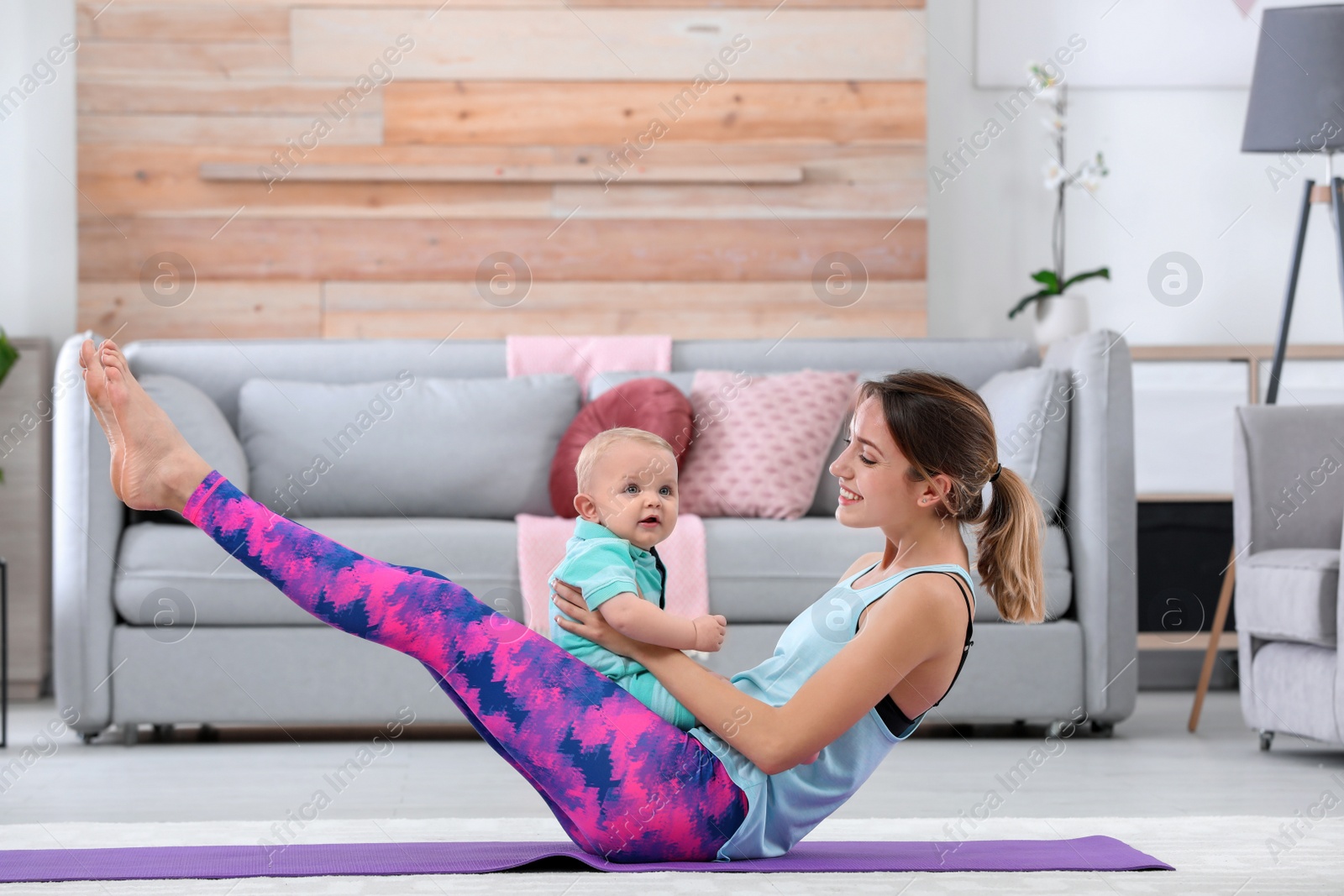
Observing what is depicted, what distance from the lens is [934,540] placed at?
1.35 m

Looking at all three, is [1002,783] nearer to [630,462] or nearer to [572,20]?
[630,462]

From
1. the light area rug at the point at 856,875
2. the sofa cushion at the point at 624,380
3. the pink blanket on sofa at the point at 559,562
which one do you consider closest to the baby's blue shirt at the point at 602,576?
the light area rug at the point at 856,875

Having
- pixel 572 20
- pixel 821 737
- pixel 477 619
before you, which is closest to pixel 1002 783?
pixel 821 737

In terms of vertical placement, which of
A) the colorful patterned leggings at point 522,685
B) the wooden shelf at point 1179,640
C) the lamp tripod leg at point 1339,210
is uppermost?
the lamp tripod leg at point 1339,210

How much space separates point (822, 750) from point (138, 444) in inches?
33.1

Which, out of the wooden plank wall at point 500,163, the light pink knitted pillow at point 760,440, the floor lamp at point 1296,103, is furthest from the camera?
the wooden plank wall at point 500,163

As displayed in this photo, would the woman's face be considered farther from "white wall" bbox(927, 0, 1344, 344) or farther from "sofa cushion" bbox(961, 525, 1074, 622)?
"white wall" bbox(927, 0, 1344, 344)

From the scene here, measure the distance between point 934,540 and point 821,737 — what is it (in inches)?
9.8

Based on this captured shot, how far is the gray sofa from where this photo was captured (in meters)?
2.52

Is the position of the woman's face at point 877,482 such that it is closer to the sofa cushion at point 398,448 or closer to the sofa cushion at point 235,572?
the sofa cushion at point 235,572

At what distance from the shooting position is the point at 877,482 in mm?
1344

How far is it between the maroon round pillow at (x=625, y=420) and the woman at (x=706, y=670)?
1456mm

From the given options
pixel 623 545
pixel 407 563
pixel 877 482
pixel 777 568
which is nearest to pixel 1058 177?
pixel 777 568

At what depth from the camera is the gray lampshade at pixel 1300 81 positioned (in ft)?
9.60
